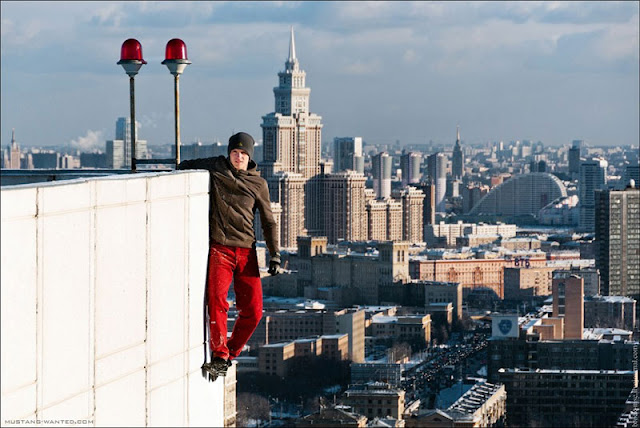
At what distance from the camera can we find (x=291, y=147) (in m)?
91.1

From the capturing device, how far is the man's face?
4.42 m

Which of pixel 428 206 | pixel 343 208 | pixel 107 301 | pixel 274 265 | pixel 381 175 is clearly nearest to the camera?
pixel 107 301

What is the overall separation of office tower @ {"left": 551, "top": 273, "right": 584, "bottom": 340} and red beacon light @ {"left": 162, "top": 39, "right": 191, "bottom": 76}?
4390 centimetres

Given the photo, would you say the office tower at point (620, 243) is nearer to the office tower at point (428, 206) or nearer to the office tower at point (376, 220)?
the office tower at point (376, 220)

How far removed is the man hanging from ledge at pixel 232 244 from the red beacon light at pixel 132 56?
27 cm

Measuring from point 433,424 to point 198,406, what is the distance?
28946 millimetres

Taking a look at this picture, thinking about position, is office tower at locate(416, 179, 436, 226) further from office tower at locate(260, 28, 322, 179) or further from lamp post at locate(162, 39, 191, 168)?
lamp post at locate(162, 39, 191, 168)

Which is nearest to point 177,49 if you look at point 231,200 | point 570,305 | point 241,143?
point 241,143

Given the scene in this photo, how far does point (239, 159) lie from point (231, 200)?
12 centimetres

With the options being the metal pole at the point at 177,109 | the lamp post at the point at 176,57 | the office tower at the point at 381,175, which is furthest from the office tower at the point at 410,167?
the lamp post at the point at 176,57

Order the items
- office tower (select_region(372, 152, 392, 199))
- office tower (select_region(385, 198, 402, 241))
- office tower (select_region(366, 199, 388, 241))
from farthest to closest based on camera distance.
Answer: office tower (select_region(372, 152, 392, 199)) → office tower (select_region(385, 198, 402, 241)) → office tower (select_region(366, 199, 388, 241))

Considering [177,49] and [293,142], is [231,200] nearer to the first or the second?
[177,49]

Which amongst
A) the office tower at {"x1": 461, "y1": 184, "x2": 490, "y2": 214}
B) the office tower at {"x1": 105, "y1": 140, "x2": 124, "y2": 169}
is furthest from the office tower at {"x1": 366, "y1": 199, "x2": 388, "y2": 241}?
the office tower at {"x1": 461, "y1": 184, "x2": 490, "y2": 214}

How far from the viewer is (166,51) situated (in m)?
4.74
